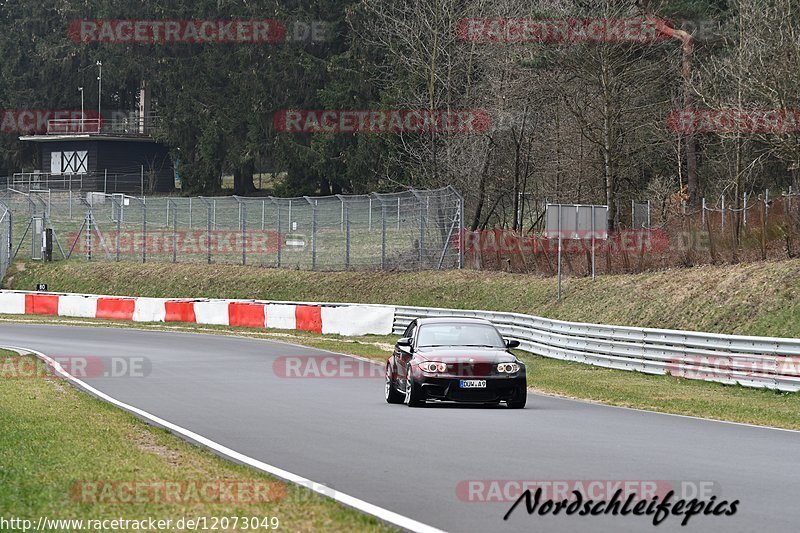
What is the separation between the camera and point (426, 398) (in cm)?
1961

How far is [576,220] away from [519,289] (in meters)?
8.82

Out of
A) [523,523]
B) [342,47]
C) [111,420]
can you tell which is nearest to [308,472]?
[523,523]

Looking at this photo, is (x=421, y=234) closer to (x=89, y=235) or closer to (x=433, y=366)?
(x=89, y=235)

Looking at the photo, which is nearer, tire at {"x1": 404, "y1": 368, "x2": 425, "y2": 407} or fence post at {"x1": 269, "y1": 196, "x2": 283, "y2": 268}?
tire at {"x1": 404, "y1": 368, "x2": 425, "y2": 407}

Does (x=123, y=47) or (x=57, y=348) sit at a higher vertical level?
(x=123, y=47)

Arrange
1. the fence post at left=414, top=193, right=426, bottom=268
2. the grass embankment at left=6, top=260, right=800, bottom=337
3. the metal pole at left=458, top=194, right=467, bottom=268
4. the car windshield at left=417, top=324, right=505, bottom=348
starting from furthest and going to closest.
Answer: the fence post at left=414, top=193, right=426, bottom=268 → the metal pole at left=458, top=194, right=467, bottom=268 → the grass embankment at left=6, top=260, right=800, bottom=337 → the car windshield at left=417, top=324, right=505, bottom=348

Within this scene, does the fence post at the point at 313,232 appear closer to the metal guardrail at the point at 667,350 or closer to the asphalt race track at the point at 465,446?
the metal guardrail at the point at 667,350

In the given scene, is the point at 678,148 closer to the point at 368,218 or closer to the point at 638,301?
the point at 368,218

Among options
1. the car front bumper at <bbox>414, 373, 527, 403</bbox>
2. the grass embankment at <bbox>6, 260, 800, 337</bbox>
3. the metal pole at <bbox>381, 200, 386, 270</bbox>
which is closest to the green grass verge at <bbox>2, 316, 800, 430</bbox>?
the car front bumper at <bbox>414, 373, 527, 403</bbox>

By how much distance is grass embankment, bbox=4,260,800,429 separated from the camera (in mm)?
23234

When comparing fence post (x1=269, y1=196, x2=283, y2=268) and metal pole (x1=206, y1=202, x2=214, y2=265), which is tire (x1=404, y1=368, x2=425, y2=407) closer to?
fence post (x1=269, y1=196, x2=283, y2=268)

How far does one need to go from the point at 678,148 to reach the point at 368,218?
14.1m

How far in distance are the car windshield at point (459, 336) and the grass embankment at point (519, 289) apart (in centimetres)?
967

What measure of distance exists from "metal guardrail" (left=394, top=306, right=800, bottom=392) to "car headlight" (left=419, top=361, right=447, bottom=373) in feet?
22.9
